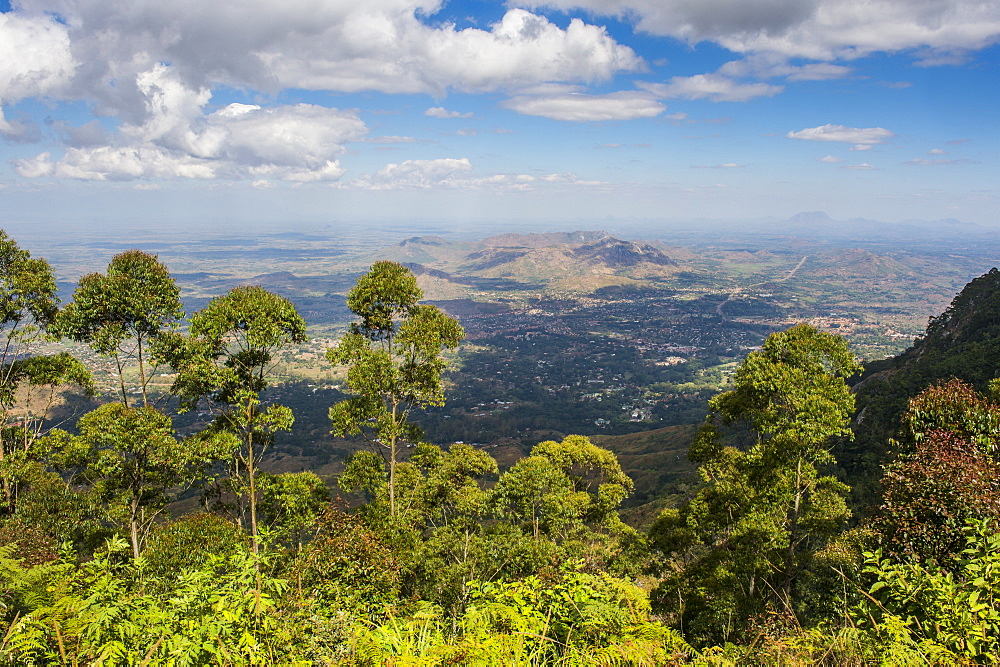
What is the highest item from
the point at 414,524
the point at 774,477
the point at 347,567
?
the point at 774,477

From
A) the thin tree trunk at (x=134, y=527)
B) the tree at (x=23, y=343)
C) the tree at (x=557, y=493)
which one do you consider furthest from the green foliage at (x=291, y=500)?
the tree at (x=23, y=343)

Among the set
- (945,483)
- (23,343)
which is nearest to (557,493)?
(945,483)

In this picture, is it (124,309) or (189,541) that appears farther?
(124,309)

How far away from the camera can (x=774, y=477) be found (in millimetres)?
13648

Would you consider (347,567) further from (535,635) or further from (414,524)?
(414,524)

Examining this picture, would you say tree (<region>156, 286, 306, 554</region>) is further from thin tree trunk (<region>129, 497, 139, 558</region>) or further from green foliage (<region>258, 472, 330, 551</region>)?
thin tree trunk (<region>129, 497, 139, 558</region>)

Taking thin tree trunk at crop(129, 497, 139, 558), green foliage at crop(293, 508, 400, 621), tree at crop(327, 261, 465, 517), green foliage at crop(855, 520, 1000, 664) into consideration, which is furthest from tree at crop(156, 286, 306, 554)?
green foliage at crop(855, 520, 1000, 664)

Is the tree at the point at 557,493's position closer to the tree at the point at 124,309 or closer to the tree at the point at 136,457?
the tree at the point at 136,457

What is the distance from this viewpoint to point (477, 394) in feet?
591

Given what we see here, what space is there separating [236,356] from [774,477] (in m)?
15.8

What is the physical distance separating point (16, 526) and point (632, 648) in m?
16.7

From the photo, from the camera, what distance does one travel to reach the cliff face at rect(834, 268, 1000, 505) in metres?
43.9

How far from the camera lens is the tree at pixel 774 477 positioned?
13.0 m

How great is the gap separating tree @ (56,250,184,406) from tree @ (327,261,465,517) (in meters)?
4.91
